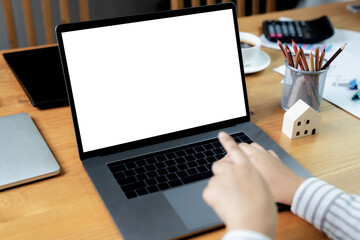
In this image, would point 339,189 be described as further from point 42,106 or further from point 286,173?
point 42,106

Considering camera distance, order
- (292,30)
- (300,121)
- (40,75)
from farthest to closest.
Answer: (292,30) < (40,75) < (300,121)

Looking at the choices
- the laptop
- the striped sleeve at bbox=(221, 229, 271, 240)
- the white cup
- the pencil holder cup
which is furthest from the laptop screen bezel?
the striped sleeve at bbox=(221, 229, 271, 240)

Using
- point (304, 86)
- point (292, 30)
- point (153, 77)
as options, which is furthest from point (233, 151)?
point (292, 30)

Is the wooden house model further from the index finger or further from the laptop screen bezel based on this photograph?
the index finger

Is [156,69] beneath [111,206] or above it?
above

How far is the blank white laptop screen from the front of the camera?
0.85 m

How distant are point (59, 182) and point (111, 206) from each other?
135 millimetres

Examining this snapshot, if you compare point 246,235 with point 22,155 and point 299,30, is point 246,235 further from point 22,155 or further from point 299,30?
point 299,30

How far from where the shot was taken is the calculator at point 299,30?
1387 millimetres

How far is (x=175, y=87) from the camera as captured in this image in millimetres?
925

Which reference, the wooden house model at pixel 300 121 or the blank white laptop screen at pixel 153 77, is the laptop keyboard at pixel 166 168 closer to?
the blank white laptop screen at pixel 153 77

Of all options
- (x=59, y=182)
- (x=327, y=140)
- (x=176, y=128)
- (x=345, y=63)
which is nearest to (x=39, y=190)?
(x=59, y=182)

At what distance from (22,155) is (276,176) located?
0.48 meters

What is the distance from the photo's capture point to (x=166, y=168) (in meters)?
0.84
